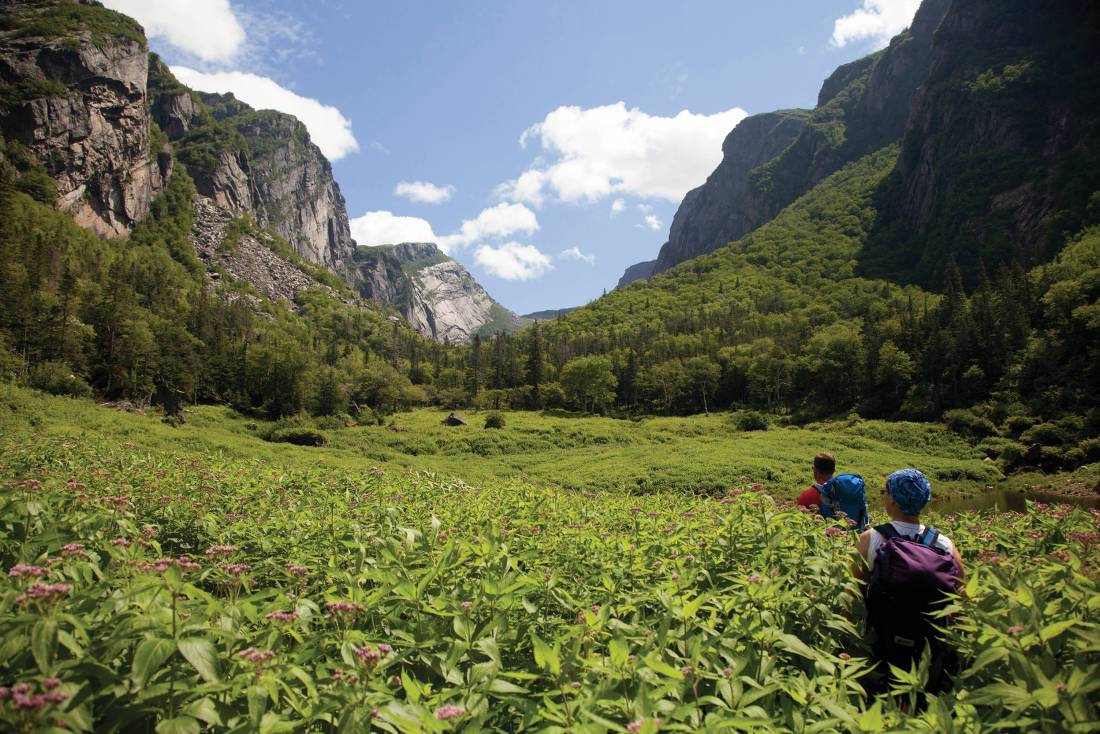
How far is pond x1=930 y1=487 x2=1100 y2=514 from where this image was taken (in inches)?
1156

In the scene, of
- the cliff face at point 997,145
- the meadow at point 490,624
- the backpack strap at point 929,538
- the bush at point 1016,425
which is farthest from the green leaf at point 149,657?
the cliff face at point 997,145

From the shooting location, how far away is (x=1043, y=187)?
A: 106750 mm

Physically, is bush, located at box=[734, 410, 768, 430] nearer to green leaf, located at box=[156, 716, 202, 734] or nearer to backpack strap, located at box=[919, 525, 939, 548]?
backpack strap, located at box=[919, 525, 939, 548]

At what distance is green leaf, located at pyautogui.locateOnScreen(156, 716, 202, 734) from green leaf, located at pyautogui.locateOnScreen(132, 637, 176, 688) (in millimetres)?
212

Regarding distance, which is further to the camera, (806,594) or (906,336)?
(906,336)

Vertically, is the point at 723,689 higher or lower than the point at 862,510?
higher

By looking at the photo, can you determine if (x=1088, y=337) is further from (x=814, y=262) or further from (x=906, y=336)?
(x=814, y=262)

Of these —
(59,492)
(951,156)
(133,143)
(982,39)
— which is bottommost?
(59,492)

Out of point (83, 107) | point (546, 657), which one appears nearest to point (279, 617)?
point (546, 657)

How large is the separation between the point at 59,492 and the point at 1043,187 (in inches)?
6079

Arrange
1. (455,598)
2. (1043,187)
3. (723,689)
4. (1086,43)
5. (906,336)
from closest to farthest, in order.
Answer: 1. (723,689)
2. (455,598)
3. (906,336)
4. (1043,187)
5. (1086,43)

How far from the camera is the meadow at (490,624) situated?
1996mm

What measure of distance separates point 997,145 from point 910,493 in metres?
173

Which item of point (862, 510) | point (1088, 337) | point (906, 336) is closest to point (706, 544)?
point (862, 510)
